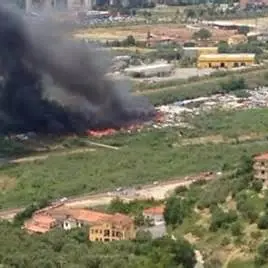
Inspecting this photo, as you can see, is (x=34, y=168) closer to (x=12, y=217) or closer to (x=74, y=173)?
(x=74, y=173)

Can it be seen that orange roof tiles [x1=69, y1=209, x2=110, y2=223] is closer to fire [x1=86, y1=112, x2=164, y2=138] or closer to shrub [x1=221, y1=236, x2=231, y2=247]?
shrub [x1=221, y1=236, x2=231, y2=247]

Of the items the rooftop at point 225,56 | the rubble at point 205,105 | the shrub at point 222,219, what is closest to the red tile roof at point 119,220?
the shrub at point 222,219

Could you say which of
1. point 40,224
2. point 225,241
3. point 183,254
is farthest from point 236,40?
point 183,254

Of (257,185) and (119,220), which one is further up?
(257,185)

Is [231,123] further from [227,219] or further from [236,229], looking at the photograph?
[236,229]

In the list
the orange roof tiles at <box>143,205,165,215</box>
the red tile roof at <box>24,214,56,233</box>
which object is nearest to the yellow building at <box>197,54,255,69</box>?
the orange roof tiles at <box>143,205,165,215</box>

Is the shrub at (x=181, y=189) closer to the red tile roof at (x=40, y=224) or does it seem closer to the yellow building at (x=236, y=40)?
the red tile roof at (x=40, y=224)

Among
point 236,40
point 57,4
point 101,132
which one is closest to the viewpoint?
point 101,132
